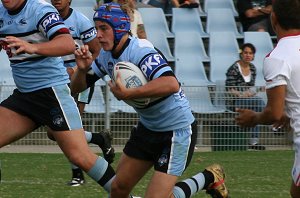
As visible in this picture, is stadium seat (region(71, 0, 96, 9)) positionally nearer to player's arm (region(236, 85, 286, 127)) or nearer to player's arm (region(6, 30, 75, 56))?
player's arm (region(6, 30, 75, 56))

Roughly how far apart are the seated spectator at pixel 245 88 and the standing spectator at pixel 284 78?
7.70 metres

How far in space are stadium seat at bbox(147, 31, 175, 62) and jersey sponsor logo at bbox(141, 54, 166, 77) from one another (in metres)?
9.45

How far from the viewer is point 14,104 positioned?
312 inches

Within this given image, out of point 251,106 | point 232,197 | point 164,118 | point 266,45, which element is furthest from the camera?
point 266,45

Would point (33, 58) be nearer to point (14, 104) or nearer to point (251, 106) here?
point (14, 104)

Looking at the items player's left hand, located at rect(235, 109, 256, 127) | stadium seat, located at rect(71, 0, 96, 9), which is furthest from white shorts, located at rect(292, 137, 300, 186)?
stadium seat, located at rect(71, 0, 96, 9)

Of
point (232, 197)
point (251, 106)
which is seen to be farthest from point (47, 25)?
point (251, 106)

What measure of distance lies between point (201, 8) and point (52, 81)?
1054 centimetres

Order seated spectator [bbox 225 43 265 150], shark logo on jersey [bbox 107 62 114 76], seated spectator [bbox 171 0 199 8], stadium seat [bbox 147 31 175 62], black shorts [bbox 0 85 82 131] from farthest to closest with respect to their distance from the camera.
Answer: seated spectator [bbox 171 0 199 8], stadium seat [bbox 147 31 175 62], seated spectator [bbox 225 43 265 150], black shorts [bbox 0 85 82 131], shark logo on jersey [bbox 107 62 114 76]

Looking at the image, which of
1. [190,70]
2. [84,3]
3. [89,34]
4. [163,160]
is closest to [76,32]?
[89,34]

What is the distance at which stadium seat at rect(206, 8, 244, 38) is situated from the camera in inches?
682

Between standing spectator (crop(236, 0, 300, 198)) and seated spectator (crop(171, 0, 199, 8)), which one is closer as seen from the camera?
standing spectator (crop(236, 0, 300, 198))

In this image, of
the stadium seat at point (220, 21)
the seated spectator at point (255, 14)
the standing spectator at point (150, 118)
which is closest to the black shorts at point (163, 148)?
the standing spectator at point (150, 118)

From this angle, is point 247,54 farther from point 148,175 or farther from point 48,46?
point 48,46
